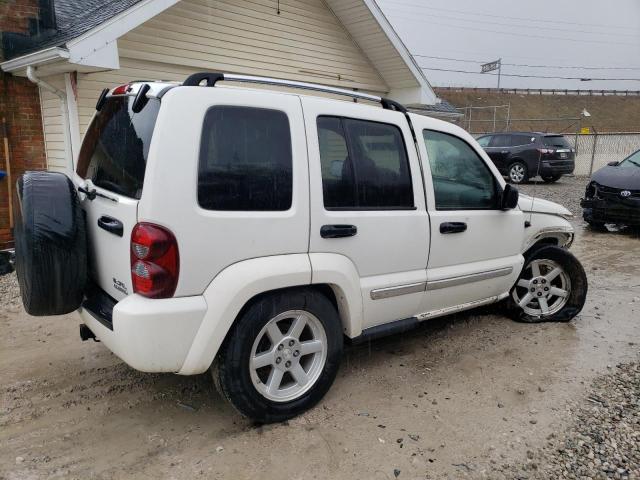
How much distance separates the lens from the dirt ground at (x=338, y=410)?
2654mm

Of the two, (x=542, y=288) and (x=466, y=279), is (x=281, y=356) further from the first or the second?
(x=542, y=288)

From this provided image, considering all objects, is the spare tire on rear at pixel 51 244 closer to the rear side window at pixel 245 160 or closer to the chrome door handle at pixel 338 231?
the rear side window at pixel 245 160

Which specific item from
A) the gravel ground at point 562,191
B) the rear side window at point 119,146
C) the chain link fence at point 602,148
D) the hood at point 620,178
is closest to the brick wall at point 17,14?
the rear side window at point 119,146

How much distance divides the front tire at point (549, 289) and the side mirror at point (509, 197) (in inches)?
34.9

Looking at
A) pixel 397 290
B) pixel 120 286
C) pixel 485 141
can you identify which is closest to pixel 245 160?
pixel 120 286

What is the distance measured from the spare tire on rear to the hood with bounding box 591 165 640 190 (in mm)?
9245

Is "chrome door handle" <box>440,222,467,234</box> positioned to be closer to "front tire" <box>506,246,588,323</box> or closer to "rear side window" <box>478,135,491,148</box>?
"front tire" <box>506,246,588,323</box>

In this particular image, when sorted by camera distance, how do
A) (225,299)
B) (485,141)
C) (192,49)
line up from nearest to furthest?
1. (225,299)
2. (192,49)
3. (485,141)

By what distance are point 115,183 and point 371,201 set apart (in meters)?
1.58

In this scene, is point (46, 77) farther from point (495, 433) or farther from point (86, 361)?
point (495, 433)

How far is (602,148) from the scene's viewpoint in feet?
68.4

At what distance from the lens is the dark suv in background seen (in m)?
16.3

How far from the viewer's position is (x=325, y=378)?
3.15 meters

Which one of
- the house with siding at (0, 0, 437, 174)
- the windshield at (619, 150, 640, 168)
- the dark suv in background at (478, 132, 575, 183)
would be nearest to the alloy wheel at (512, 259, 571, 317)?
the house with siding at (0, 0, 437, 174)
